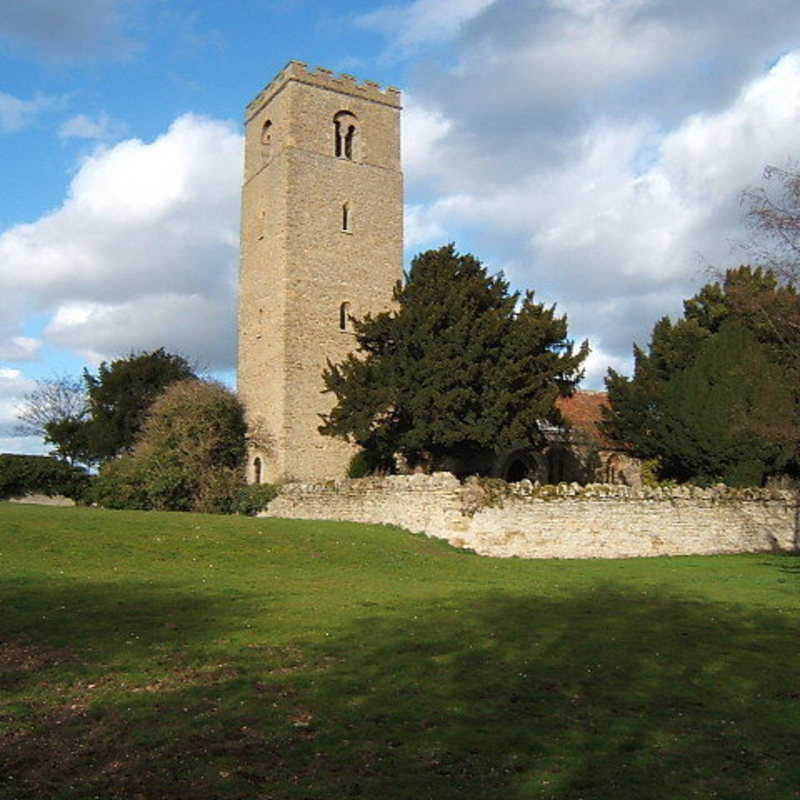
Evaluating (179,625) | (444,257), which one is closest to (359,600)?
(179,625)

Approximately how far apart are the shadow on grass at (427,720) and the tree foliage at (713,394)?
1586 centimetres

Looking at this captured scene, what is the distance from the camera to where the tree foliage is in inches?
1066

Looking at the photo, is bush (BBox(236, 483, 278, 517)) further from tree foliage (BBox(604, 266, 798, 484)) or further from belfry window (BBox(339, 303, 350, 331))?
tree foliage (BBox(604, 266, 798, 484))

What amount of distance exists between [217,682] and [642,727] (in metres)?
3.54

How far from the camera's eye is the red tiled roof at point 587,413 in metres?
34.8

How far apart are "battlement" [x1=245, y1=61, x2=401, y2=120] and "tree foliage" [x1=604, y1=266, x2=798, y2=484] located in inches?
575

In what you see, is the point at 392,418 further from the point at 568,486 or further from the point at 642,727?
the point at 642,727

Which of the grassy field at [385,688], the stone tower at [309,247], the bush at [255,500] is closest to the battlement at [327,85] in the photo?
the stone tower at [309,247]

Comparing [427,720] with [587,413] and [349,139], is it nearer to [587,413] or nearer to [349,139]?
[587,413]

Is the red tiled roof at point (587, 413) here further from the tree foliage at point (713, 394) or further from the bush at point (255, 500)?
the bush at point (255, 500)

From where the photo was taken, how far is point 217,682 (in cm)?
759

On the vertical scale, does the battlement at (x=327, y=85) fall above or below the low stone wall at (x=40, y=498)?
above

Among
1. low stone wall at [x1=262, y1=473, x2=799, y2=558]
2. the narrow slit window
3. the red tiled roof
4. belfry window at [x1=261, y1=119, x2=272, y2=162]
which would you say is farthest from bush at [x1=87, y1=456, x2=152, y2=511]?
the red tiled roof

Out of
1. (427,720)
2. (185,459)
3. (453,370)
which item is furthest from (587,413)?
(427,720)
